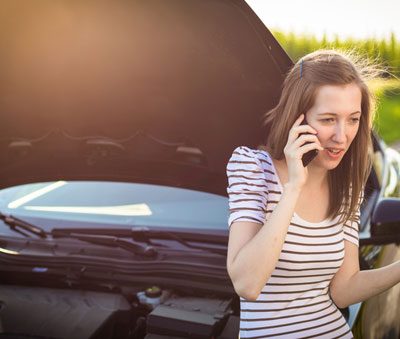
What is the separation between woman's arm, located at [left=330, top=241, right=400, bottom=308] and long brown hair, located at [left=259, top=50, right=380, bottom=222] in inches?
5.3

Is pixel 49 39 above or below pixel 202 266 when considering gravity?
above

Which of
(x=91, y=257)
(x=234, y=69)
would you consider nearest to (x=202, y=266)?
(x=91, y=257)

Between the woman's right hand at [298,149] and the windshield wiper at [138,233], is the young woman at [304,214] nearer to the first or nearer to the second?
the woman's right hand at [298,149]

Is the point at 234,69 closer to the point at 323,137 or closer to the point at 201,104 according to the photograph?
the point at 201,104

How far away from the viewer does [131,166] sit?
8.21 feet

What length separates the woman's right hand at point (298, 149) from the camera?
4.85 ft

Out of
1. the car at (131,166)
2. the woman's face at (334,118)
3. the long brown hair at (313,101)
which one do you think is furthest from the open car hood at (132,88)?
the woman's face at (334,118)

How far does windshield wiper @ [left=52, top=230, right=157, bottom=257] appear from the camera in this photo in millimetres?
2169

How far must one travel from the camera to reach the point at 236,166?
5.26 feet

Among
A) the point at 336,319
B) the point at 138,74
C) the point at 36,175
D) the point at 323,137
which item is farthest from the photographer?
the point at 36,175

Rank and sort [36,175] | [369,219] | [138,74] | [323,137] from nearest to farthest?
[323,137] → [138,74] → [369,219] → [36,175]

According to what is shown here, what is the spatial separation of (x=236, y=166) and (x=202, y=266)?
2.03ft

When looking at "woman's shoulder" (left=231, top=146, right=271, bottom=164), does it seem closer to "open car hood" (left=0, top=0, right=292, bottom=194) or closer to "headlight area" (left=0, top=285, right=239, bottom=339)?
"open car hood" (left=0, top=0, right=292, bottom=194)

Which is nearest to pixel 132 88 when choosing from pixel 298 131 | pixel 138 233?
pixel 138 233
